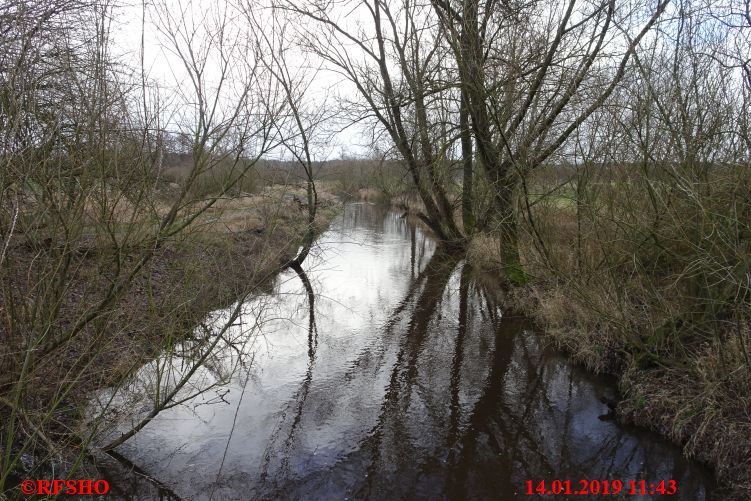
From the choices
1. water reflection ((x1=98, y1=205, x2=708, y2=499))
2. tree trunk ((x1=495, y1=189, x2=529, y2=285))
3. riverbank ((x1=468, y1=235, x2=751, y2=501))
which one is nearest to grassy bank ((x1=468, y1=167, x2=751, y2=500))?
riverbank ((x1=468, y1=235, x2=751, y2=501))

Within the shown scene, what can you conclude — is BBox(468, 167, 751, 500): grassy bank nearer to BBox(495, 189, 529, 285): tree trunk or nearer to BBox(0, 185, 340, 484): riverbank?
BBox(495, 189, 529, 285): tree trunk

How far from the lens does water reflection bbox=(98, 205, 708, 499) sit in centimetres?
496

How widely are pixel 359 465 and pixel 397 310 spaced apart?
19.4ft

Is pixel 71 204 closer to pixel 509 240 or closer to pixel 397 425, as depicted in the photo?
pixel 397 425

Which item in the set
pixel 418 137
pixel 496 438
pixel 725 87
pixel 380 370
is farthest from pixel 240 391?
pixel 418 137

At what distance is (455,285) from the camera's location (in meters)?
13.5

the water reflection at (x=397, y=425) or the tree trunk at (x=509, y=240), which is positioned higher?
the tree trunk at (x=509, y=240)

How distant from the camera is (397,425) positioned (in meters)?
5.99

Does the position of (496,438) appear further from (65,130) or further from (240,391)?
(65,130)

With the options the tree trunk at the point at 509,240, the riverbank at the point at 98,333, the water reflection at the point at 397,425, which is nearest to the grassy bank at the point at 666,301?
the water reflection at the point at 397,425

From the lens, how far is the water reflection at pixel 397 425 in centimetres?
496

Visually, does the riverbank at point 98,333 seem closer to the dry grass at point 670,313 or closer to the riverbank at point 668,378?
the dry grass at point 670,313

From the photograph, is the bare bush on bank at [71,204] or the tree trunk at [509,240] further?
the tree trunk at [509,240]

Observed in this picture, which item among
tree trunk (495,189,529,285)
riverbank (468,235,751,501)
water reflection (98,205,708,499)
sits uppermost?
tree trunk (495,189,529,285)
